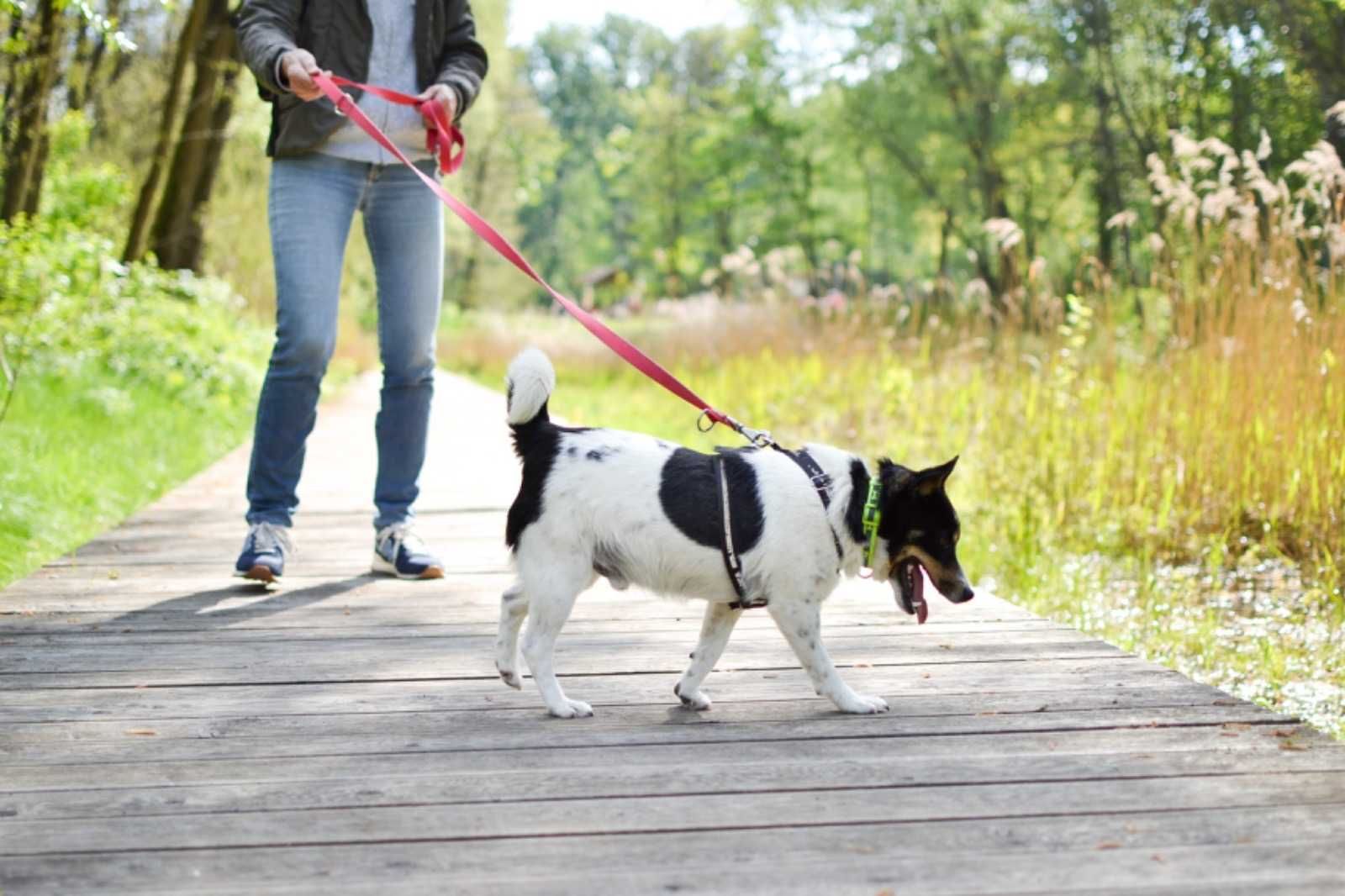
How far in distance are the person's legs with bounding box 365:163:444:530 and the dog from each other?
1.42m

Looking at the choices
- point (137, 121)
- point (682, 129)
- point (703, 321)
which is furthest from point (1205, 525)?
point (682, 129)

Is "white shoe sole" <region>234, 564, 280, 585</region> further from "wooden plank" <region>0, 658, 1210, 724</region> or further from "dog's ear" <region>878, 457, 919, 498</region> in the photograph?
"dog's ear" <region>878, 457, 919, 498</region>

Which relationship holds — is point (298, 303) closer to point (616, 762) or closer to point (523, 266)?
point (523, 266)

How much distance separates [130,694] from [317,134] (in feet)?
6.07

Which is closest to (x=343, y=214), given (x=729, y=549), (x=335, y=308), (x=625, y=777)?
(x=335, y=308)

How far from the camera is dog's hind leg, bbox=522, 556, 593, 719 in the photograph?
298 centimetres

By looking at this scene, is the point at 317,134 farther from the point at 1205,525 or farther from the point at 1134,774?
the point at 1205,525

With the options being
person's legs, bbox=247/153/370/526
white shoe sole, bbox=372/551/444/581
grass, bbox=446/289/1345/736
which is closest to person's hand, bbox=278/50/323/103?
person's legs, bbox=247/153/370/526

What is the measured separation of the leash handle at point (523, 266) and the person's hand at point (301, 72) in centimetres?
3

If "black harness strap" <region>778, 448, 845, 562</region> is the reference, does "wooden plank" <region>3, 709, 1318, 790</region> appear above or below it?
below

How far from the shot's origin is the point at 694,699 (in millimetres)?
3070

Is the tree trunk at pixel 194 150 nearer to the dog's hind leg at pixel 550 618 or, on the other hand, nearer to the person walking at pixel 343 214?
the person walking at pixel 343 214

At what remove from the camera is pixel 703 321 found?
13109mm

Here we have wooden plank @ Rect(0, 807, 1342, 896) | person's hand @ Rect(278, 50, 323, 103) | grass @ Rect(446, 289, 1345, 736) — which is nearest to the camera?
wooden plank @ Rect(0, 807, 1342, 896)
